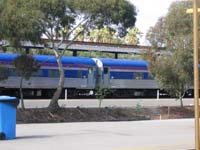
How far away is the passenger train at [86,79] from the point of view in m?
42.7

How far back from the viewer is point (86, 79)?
4647 cm

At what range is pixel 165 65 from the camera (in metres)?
27.4

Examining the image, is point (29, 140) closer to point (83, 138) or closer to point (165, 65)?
point (83, 138)

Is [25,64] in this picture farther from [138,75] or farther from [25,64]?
[138,75]

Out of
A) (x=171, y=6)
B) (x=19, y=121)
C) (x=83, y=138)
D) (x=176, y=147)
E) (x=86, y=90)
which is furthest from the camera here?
(x=86, y=90)

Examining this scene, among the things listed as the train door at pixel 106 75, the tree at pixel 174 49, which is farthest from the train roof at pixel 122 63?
the tree at pixel 174 49

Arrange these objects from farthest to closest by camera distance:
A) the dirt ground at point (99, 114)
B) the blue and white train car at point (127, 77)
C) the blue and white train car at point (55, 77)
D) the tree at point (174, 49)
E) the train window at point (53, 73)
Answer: the blue and white train car at point (127, 77) < the train window at point (53, 73) < the blue and white train car at point (55, 77) < the tree at point (174, 49) < the dirt ground at point (99, 114)

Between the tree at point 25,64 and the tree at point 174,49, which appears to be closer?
the tree at point 25,64

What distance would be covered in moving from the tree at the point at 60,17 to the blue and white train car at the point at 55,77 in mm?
15999

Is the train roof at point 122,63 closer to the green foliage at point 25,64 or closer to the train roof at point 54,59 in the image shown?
the train roof at point 54,59

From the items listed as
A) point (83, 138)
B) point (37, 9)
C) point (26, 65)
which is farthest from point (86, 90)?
point (83, 138)

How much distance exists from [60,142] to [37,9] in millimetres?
8765

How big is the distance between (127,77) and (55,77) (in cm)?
762

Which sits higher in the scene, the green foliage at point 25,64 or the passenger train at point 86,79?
the green foliage at point 25,64
